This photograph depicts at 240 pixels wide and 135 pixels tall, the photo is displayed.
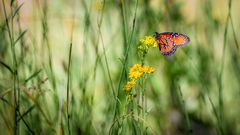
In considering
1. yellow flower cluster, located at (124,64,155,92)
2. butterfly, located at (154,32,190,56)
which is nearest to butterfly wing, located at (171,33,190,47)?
butterfly, located at (154,32,190,56)

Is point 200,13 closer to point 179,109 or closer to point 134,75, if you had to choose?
point 179,109

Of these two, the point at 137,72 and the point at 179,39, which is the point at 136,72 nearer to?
the point at 137,72

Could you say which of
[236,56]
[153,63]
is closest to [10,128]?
[236,56]

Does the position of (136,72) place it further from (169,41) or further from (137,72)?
(169,41)

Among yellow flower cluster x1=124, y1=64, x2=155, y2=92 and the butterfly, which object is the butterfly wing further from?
yellow flower cluster x1=124, y1=64, x2=155, y2=92

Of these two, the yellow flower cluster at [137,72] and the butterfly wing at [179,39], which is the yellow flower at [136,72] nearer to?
the yellow flower cluster at [137,72]

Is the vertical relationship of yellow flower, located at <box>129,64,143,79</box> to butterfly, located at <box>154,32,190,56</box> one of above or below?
below

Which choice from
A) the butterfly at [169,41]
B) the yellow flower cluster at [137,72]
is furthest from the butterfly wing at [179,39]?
the yellow flower cluster at [137,72]

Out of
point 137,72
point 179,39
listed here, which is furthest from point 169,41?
point 137,72
